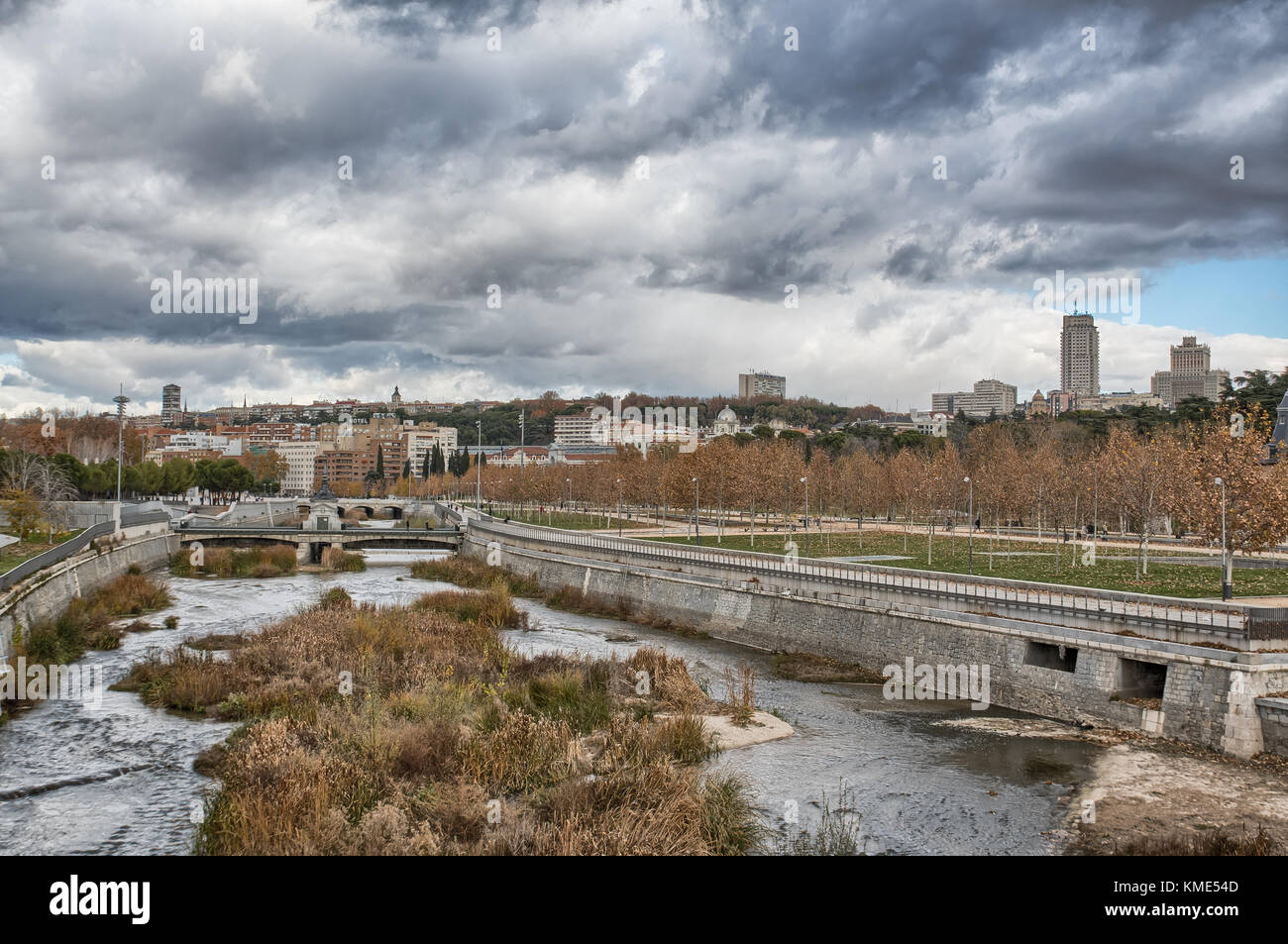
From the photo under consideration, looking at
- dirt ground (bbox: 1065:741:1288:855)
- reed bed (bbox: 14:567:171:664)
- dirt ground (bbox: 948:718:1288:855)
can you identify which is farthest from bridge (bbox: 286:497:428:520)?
dirt ground (bbox: 1065:741:1288:855)

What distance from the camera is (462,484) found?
166000 millimetres

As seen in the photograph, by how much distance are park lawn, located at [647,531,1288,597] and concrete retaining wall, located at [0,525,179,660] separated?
1385 inches

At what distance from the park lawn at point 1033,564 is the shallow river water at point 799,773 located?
37.9ft

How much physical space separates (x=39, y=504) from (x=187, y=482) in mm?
72397

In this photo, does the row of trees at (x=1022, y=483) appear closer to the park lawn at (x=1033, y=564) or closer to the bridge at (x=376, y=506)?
the park lawn at (x=1033, y=564)

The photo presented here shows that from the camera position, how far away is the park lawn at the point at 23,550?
42.0 m

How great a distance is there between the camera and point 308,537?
77750 mm

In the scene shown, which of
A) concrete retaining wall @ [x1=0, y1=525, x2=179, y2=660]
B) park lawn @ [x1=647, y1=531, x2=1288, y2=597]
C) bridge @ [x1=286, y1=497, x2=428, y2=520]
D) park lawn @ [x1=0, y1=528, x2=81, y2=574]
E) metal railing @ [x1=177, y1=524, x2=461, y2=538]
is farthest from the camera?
bridge @ [x1=286, y1=497, x2=428, y2=520]

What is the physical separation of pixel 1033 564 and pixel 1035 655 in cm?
1868

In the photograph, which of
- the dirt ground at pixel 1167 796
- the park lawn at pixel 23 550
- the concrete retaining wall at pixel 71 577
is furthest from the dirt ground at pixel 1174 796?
the park lawn at pixel 23 550

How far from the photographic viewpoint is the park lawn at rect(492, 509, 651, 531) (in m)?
84.8

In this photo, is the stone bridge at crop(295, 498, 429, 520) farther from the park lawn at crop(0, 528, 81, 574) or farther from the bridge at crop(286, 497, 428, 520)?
the park lawn at crop(0, 528, 81, 574)

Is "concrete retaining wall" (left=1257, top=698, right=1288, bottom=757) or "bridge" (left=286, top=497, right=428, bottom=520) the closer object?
"concrete retaining wall" (left=1257, top=698, right=1288, bottom=757)
